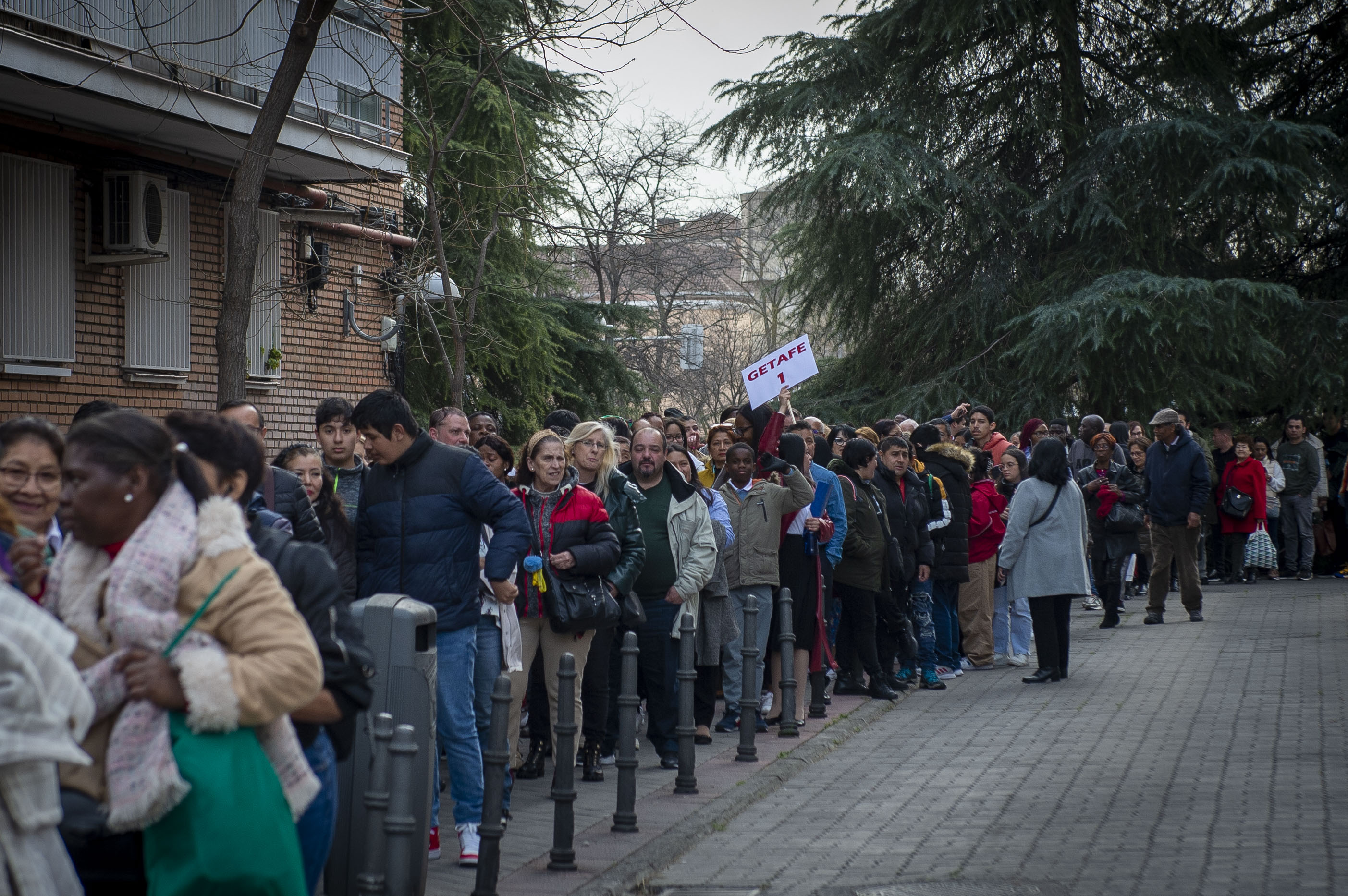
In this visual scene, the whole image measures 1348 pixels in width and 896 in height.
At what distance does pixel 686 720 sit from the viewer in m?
8.34

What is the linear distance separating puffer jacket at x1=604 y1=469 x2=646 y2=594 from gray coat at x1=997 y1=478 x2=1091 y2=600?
16.2 ft

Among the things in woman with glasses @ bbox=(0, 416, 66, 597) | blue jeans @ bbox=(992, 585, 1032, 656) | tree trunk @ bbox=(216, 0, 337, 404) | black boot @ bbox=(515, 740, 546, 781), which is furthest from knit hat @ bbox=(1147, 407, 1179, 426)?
woman with glasses @ bbox=(0, 416, 66, 597)

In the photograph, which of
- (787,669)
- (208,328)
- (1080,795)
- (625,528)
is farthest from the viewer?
(208,328)

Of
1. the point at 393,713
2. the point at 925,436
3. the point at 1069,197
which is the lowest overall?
the point at 393,713

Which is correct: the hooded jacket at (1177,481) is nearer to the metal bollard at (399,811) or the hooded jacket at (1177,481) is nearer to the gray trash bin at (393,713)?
the gray trash bin at (393,713)

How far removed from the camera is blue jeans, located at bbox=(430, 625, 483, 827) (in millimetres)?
6660

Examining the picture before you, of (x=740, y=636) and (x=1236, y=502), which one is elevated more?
(x=1236, y=502)

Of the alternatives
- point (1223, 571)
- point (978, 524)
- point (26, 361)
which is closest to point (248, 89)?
point (26, 361)

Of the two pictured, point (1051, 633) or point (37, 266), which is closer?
point (1051, 633)

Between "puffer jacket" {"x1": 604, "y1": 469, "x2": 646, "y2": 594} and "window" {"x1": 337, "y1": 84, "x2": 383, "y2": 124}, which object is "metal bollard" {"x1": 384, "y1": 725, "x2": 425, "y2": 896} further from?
"window" {"x1": 337, "y1": 84, "x2": 383, "y2": 124}

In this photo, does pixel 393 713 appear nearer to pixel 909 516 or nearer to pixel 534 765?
pixel 534 765

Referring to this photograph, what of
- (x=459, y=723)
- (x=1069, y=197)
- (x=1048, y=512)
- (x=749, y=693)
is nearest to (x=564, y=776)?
(x=459, y=723)

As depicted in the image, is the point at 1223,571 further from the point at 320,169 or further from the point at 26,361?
the point at 26,361

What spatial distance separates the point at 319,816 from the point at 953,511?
9.80 meters
